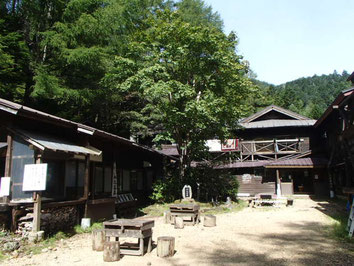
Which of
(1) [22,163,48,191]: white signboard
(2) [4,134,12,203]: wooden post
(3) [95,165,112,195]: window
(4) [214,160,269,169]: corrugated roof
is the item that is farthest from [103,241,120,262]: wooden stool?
(4) [214,160,269,169]: corrugated roof

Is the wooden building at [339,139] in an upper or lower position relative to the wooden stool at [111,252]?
upper

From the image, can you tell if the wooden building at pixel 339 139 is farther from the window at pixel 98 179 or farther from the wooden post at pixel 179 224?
the window at pixel 98 179

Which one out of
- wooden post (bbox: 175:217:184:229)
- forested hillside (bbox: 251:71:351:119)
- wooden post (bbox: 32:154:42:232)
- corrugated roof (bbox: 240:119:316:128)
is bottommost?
wooden post (bbox: 175:217:184:229)

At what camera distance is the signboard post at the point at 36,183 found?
8023mm

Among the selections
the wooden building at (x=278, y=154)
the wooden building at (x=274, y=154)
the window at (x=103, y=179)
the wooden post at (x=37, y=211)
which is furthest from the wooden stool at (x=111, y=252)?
the wooden building at (x=278, y=154)

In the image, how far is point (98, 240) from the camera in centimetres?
751

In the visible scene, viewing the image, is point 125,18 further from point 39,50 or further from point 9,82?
point 9,82

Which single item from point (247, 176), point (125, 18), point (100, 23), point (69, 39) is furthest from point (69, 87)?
point (247, 176)

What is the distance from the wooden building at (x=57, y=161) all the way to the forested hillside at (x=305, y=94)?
27586 millimetres

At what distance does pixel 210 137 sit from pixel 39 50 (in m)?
11.4

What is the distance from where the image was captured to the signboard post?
Answer: 8023 mm

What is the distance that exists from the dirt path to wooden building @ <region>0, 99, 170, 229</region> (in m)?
1.55

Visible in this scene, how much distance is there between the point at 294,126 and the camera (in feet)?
78.0

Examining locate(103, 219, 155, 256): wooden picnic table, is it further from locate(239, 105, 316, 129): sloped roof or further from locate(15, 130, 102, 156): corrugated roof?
locate(239, 105, 316, 129): sloped roof
